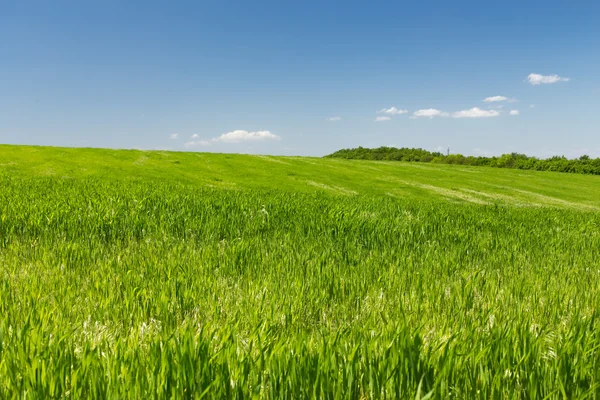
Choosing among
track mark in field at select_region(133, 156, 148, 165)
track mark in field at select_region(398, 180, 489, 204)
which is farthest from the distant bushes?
track mark in field at select_region(133, 156, 148, 165)

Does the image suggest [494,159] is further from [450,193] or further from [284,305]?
[284,305]

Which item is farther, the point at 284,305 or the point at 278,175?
the point at 278,175

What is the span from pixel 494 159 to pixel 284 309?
10750 cm

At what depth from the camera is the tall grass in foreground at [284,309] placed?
209cm

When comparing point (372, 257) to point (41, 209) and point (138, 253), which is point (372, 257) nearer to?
point (138, 253)

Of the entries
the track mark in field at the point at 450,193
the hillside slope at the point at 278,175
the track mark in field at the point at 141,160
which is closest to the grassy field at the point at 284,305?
the hillside slope at the point at 278,175

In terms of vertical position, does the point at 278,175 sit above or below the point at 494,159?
below

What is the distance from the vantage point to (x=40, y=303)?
3.45m

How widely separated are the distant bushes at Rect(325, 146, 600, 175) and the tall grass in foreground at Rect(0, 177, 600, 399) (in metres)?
91.0

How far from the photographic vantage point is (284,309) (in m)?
3.46

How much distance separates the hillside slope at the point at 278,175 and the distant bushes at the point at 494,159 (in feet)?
122

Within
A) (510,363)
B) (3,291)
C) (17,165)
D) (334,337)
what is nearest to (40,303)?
(3,291)

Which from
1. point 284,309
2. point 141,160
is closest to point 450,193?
point 141,160

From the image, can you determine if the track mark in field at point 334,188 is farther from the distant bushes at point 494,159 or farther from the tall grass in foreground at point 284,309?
the distant bushes at point 494,159
